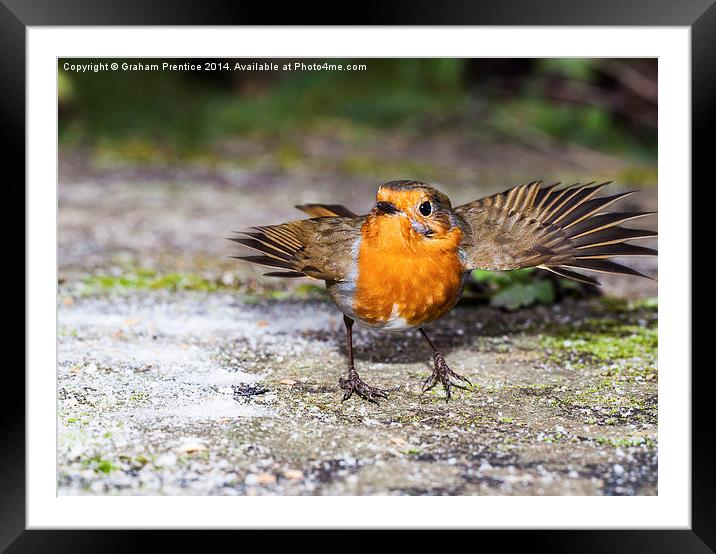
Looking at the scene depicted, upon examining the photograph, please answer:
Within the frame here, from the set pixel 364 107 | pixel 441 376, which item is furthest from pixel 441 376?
pixel 364 107

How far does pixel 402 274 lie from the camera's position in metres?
3.62

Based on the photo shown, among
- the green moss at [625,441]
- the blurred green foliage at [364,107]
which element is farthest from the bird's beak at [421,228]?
the blurred green foliage at [364,107]

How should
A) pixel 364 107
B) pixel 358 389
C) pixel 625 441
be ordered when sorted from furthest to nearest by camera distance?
pixel 364 107 → pixel 358 389 → pixel 625 441

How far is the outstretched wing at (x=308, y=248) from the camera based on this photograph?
3.77 metres

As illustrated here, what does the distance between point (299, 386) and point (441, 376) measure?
2.24 feet

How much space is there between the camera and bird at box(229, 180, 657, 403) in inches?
142

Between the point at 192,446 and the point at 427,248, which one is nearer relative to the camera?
the point at 192,446

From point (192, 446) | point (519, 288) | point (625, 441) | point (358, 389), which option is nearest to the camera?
point (192, 446)

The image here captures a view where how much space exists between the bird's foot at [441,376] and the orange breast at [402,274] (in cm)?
37

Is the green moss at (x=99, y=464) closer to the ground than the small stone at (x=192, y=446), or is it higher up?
closer to the ground

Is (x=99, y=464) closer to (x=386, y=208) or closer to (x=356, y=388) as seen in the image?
(x=356, y=388)

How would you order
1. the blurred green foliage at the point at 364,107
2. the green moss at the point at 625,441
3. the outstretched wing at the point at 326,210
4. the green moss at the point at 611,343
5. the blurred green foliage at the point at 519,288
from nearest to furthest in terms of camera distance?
the green moss at the point at 625,441, the green moss at the point at 611,343, the outstretched wing at the point at 326,210, the blurred green foliage at the point at 519,288, the blurred green foliage at the point at 364,107

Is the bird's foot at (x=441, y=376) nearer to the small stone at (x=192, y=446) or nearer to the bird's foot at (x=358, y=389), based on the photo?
the bird's foot at (x=358, y=389)

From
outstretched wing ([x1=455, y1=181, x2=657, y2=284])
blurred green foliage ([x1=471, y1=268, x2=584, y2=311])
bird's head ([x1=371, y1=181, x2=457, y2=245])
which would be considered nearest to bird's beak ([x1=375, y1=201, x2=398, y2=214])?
bird's head ([x1=371, y1=181, x2=457, y2=245])
